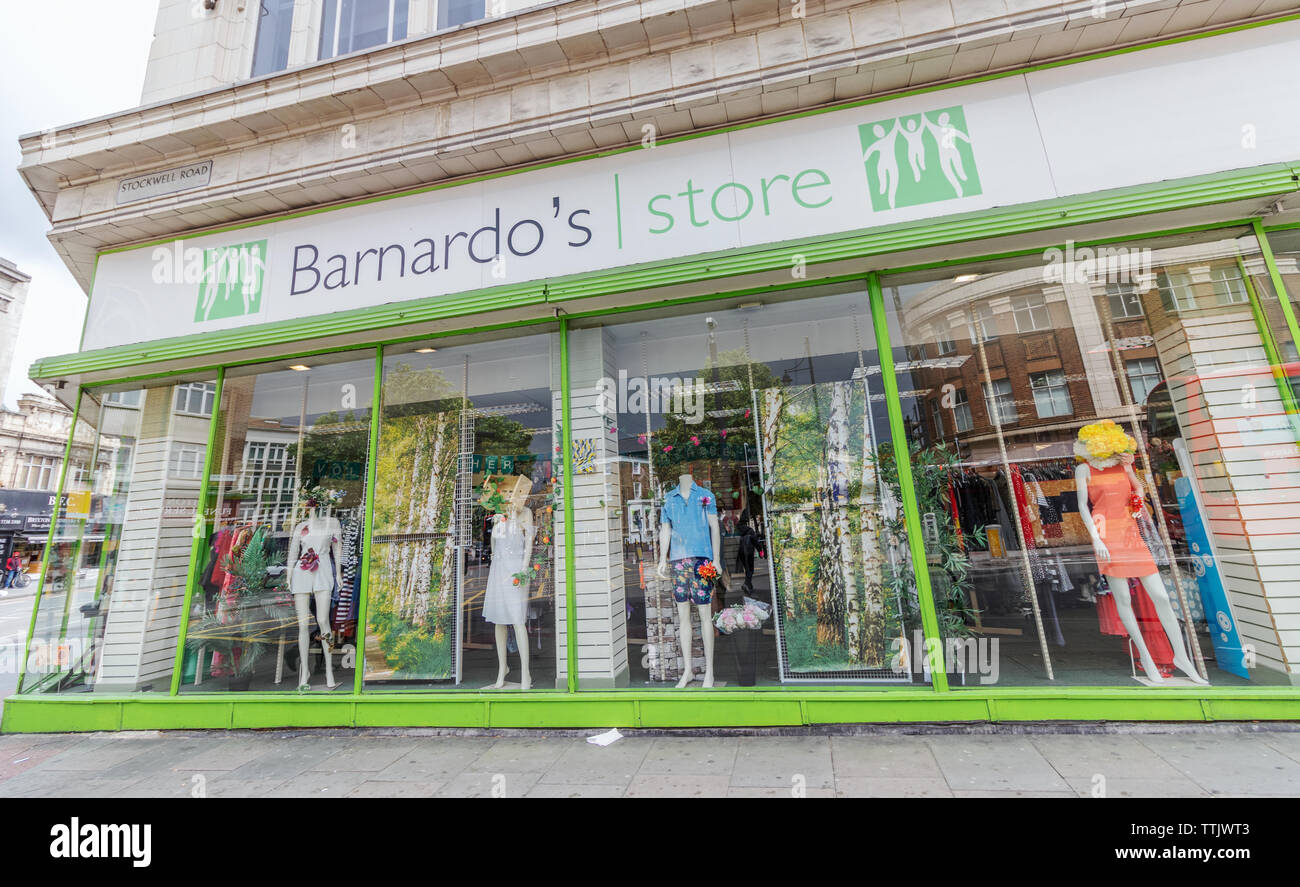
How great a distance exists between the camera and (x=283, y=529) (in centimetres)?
563

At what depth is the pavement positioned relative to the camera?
10.3ft

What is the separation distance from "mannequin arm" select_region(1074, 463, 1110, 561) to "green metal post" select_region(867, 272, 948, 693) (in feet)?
4.65

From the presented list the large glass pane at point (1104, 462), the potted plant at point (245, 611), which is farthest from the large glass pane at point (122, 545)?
the large glass pane at point (1104, 462)

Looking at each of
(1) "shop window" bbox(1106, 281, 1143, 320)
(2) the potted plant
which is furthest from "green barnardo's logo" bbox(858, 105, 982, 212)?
(2) the potted plant

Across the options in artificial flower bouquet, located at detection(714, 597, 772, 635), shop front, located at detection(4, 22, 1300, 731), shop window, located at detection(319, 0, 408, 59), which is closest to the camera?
shop front, located at detection(4, 22, 1300, 731)

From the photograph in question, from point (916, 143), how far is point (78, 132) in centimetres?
929

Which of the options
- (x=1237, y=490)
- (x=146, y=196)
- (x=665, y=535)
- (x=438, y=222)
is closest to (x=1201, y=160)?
(x=1237, y=490)

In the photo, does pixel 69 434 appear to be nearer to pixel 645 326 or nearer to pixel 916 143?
pixel 645 326

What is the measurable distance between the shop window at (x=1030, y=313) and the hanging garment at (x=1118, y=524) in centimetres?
135

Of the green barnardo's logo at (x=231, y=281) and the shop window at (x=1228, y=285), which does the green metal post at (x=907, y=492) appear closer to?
the shop window at (x=1228, y=285)

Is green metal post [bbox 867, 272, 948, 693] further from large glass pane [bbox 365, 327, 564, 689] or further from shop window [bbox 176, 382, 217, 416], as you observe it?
shop window [bbox 176, 382, 217, 416]

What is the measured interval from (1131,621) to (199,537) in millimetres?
8790

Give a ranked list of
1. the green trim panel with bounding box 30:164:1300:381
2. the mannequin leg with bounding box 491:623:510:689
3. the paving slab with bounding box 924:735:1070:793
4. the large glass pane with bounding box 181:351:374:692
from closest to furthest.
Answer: the paving slab with bounding box 924:735:1070:793 → the green trim panel with bounding box 30:164:1300:381 → the mannequin leg with bounding box 491:623:510:689 → the large glass pane with bounding box 181:351:374:692

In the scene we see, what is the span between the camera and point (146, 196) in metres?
6.05
